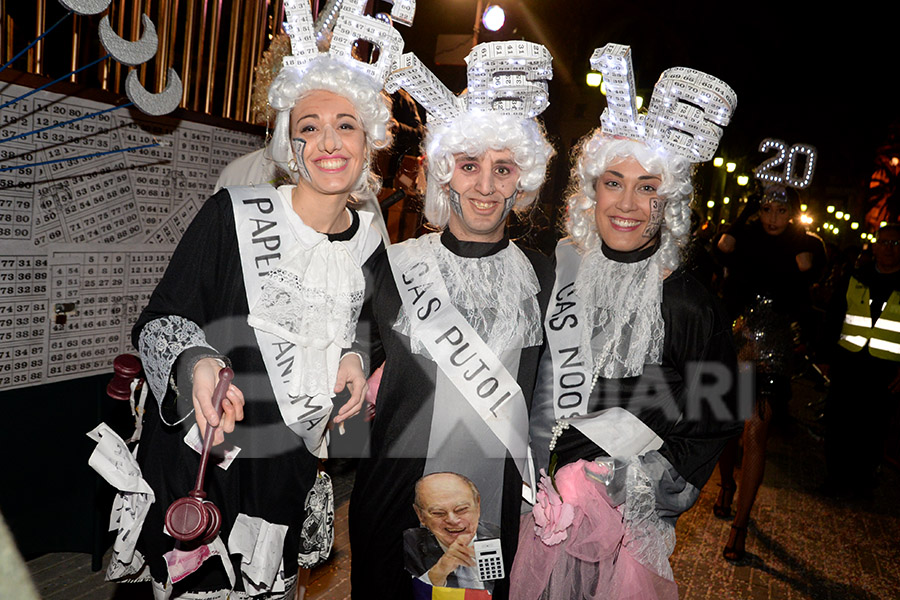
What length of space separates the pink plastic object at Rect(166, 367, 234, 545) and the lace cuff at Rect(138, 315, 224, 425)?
0.13 meters

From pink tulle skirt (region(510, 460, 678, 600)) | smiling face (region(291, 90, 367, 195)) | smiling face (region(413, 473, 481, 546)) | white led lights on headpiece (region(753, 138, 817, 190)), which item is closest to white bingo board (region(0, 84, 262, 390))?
smiling face (region(291, 90, 367, 195))

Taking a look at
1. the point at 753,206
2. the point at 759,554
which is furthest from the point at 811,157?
the point at 759,554

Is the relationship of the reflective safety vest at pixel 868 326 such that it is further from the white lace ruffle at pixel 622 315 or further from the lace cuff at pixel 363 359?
the lace cuff at pixel 363 359

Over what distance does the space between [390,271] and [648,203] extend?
83cm

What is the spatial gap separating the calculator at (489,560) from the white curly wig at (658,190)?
100 cm

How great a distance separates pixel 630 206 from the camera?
2094 millimetres

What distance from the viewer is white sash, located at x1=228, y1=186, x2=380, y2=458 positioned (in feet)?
6.01

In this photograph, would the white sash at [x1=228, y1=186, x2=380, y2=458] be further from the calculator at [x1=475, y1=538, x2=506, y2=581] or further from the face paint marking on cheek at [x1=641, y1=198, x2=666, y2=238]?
the face paint marking on cheek at [x1=641, y1=198, x2=666, y2=238]

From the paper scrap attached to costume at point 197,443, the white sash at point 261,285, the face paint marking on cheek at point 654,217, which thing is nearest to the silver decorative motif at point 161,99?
the white sash at point 261,285

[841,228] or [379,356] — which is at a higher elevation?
[841,228]

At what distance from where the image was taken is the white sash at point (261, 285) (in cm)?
183

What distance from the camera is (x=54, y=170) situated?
2795 millimetres

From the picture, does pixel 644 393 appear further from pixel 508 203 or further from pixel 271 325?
pixel 271 325

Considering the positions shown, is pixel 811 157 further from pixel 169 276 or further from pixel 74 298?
pixel 74 298
